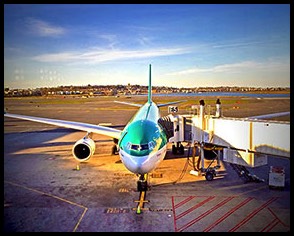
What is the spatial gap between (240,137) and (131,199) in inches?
236

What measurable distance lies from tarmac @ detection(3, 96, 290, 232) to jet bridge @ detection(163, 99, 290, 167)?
5.57ft

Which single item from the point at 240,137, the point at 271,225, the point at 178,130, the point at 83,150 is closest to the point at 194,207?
the point at 271,225

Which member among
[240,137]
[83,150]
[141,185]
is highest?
[240,137]

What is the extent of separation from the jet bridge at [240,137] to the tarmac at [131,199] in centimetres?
170

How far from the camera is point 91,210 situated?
10492 millimetres

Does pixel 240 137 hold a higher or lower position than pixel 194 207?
higher

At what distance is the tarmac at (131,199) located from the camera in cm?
929

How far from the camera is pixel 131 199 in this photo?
11.5 metres

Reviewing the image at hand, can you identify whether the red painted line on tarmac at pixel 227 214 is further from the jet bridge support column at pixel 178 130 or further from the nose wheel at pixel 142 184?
the jet bridge support column at pixel 178 130

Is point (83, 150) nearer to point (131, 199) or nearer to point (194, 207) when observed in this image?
point (131, 199)

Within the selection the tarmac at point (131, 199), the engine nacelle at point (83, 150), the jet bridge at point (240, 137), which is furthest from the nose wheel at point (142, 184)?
the engine nacelle at point (83, 150)
